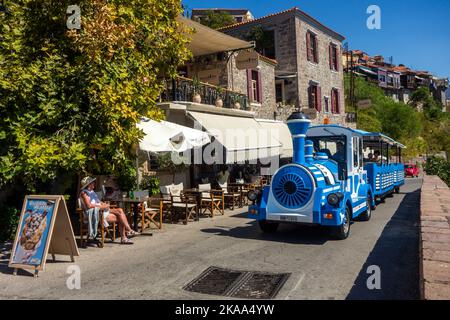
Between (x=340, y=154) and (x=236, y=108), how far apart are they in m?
8.00

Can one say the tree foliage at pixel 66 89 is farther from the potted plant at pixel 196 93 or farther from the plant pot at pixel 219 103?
the plant pot at pixel 219 103

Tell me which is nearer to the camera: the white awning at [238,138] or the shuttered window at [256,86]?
the white awning at [238,138]

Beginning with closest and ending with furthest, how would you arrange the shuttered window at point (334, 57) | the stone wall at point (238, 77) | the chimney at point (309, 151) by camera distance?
1. the chimney at point (309, 151)
2. the stone wall at point (238, 77)
3. the shuttered window at point (334, 57)

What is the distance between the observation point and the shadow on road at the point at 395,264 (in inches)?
188

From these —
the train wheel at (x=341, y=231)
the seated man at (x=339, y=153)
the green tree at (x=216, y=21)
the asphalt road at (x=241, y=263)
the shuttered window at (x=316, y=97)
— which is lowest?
the asphalt road at (x=241, y=263)

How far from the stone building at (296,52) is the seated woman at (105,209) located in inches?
611

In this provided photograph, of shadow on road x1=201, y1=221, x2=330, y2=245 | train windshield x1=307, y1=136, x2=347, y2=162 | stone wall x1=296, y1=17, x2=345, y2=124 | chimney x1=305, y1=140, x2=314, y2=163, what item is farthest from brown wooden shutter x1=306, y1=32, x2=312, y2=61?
shadow on road x1=201, y1=221, x2=330, y2=245

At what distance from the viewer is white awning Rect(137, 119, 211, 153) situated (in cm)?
866

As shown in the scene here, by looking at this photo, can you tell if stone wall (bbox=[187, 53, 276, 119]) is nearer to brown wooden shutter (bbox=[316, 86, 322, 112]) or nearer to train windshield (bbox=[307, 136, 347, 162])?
brown wooden shutter (bbox=[316, 86, 322, 112])

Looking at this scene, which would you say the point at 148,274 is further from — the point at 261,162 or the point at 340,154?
the point at 261,162

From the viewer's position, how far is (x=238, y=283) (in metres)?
5.38

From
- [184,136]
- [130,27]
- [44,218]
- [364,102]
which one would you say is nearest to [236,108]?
[184,136]

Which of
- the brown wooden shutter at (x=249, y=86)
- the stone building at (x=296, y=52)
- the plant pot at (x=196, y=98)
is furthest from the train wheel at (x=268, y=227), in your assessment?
the stone building at (x=296, y=52)
